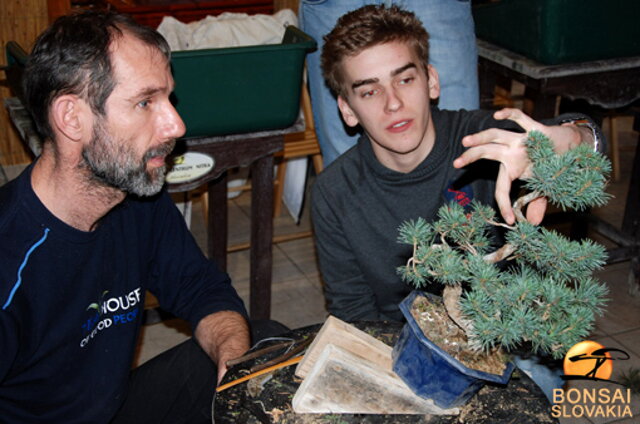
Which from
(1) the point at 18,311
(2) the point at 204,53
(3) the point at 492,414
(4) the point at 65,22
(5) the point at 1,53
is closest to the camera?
(3) the point at 492,414

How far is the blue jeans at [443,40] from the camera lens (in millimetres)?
2168

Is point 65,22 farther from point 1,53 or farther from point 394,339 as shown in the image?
point 1,53

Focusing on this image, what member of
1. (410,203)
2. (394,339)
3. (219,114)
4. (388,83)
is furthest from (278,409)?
(219,114)

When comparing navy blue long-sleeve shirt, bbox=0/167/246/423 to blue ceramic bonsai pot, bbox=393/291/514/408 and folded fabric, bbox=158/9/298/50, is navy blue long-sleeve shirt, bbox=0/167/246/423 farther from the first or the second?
folded fabric, bbox=158/9/298/50

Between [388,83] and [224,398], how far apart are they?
885mm

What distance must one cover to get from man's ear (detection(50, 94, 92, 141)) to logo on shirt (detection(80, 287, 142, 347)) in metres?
0.35

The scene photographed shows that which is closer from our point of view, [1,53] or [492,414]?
[492,414]

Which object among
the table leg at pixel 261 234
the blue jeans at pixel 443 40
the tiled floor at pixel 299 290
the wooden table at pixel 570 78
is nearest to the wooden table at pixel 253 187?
the table leg at pixel 261 234

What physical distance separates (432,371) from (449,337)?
0.23 ft

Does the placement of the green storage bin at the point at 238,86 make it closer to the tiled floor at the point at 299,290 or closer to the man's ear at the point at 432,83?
the man's ear at the point at 432,83

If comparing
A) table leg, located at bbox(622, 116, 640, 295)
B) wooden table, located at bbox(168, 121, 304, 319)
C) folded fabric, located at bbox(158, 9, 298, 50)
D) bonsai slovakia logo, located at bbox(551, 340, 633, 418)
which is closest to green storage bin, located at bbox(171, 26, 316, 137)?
wooden table, located at bbox(168, 121, 304, 319)

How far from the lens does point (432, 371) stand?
122 cm

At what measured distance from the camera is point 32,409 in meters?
1.53

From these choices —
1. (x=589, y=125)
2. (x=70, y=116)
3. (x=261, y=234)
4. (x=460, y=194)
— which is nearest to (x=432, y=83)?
(x=460, y=194)
